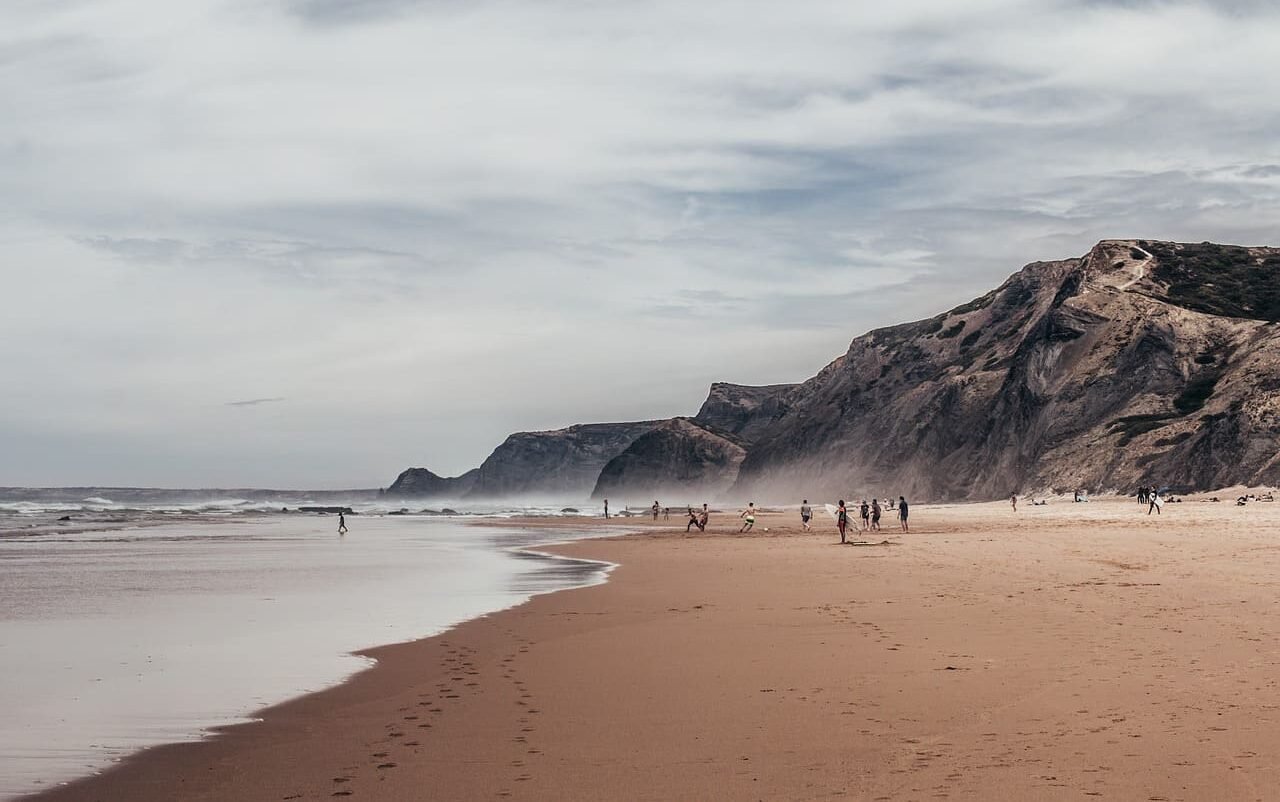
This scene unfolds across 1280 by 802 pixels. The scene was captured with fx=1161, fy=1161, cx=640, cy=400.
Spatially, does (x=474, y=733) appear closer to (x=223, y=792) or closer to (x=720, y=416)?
(x=223, y=792)

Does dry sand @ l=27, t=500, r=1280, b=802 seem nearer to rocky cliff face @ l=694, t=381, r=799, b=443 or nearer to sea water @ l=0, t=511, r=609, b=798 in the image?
sea water @ l=0, t=511, r=609, b=798

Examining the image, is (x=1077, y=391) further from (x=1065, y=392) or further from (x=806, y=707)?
(x=806, y=707)

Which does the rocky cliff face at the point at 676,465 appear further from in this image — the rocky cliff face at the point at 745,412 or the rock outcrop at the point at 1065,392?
the rock outcrop at the point at 1065,392

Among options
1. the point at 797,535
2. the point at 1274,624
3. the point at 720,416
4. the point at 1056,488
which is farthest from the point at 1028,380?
the point at 720,416

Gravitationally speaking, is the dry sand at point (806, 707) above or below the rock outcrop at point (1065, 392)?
below

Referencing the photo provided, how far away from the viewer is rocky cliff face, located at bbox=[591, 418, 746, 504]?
168m

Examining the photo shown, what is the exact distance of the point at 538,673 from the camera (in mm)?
11969

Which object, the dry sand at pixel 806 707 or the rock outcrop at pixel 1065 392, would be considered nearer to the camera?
the dry sand at pixel 806 707

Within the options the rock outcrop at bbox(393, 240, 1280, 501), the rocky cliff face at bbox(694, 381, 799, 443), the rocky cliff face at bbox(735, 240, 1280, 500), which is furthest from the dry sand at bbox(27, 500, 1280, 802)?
the rocky cliff face at bbox(694, 381, 799, 443)

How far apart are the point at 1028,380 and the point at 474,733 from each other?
88645 millimetres

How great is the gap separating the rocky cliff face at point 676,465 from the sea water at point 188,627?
A: 130932mm

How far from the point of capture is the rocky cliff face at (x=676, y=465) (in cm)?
16750

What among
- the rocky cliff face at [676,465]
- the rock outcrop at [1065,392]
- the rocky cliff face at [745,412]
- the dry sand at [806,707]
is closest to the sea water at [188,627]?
the dry sand at [806,707]

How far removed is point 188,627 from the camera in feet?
53.2
